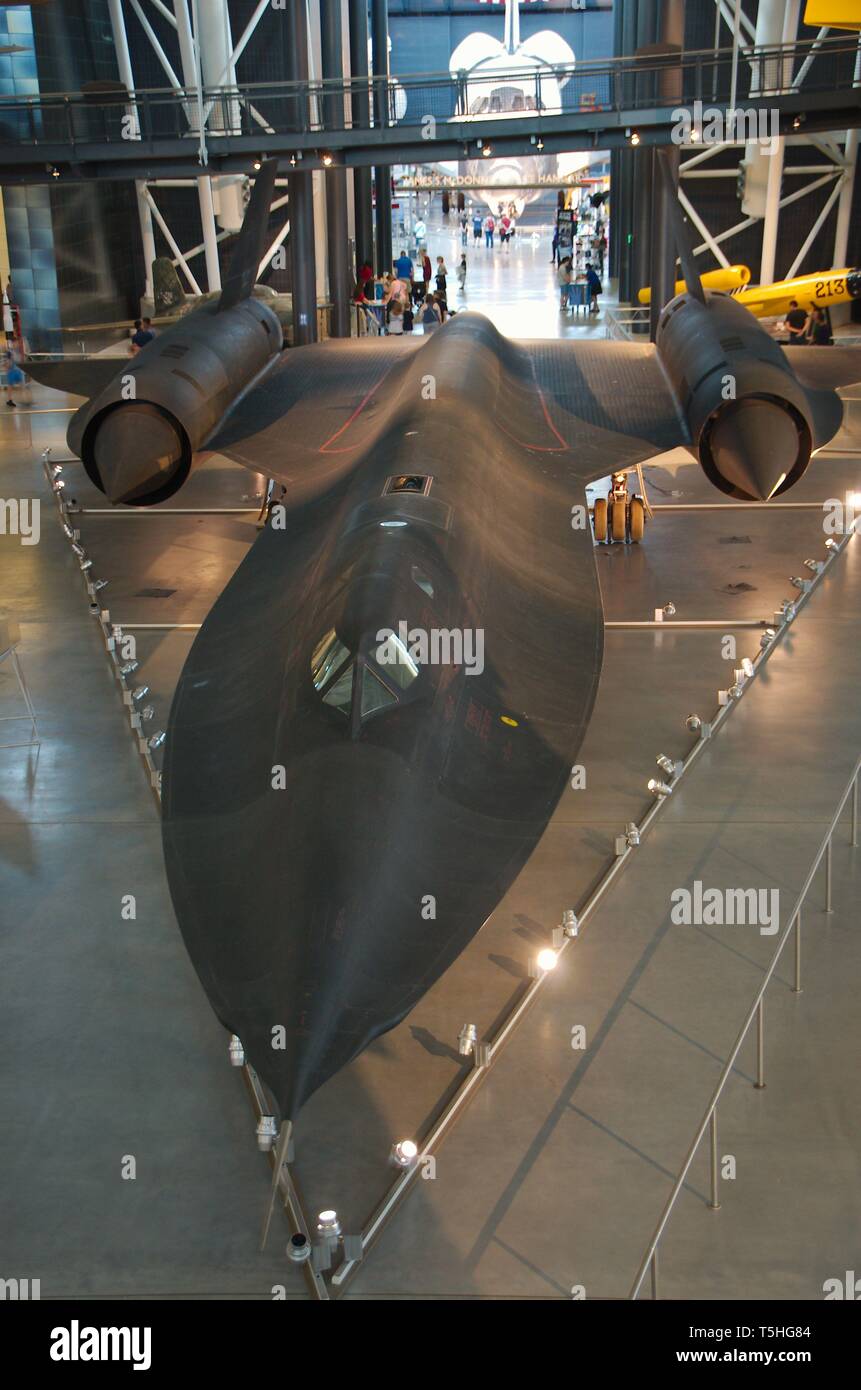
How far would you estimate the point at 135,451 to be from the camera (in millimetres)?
10359

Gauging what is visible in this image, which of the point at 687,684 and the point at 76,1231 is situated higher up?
the point at 687,684

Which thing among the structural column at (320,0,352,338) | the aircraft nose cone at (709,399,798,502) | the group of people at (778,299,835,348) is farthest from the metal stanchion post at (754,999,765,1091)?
the structural column at (320,0,352,338)

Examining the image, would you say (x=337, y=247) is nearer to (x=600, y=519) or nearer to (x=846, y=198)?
(x=600, y=519)

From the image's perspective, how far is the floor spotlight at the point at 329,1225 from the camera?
15.6ft

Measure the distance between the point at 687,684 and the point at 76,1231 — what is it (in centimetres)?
634

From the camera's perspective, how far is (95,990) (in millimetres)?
6371

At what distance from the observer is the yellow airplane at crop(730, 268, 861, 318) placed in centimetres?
2327

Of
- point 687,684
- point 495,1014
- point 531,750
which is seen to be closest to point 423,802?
point 531,750

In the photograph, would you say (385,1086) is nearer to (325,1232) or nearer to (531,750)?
(325,1232)

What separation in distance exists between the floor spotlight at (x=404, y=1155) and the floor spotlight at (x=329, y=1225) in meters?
0.37

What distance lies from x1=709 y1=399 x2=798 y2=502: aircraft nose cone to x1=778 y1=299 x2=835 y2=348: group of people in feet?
34.8

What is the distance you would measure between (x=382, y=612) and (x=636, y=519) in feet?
26.1

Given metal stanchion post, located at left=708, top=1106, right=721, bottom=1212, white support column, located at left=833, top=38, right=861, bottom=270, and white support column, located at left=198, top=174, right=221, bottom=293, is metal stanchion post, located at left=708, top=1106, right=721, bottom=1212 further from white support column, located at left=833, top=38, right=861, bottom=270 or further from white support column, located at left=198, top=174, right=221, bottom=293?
white support column, located at left=833, top=38, right=861, bottom=270

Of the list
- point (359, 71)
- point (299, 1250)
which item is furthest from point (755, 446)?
point (359, 71)
